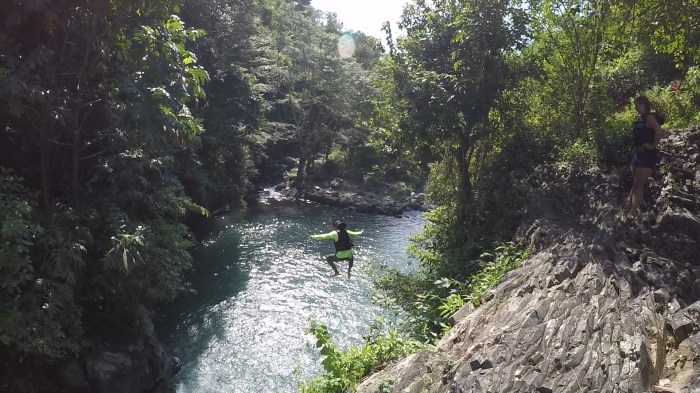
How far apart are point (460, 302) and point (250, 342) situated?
899 centimetres

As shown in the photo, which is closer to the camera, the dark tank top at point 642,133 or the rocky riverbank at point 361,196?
the dark tank top at point 642,133

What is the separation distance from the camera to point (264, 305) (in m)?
18.4

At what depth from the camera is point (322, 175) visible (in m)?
45.2

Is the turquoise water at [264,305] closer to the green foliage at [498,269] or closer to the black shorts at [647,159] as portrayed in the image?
the green foliage at [498,269]

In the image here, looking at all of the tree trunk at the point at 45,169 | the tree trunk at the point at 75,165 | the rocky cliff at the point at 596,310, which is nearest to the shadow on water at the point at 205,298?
the tree trunk at the point at 75,165

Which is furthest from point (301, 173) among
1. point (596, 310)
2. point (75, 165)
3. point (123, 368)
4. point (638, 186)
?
point (596, 310)

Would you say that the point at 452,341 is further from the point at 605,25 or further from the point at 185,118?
the point at 605,25

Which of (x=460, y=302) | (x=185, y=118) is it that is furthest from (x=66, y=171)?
(x=460, y=302)

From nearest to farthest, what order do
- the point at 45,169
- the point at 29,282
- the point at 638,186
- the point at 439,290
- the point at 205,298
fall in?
the point at 638,186, the point at 29,282, the point at 45,169, the point at 439,290, the point at 205,298

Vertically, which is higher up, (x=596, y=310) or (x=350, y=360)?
(x=596, y=310)

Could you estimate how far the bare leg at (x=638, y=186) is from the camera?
8742 millimetres

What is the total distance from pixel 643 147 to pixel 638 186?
78cm

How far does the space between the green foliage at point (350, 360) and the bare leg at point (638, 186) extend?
5130 millimetres

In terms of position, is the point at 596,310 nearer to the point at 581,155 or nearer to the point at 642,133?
the point at 642,133
